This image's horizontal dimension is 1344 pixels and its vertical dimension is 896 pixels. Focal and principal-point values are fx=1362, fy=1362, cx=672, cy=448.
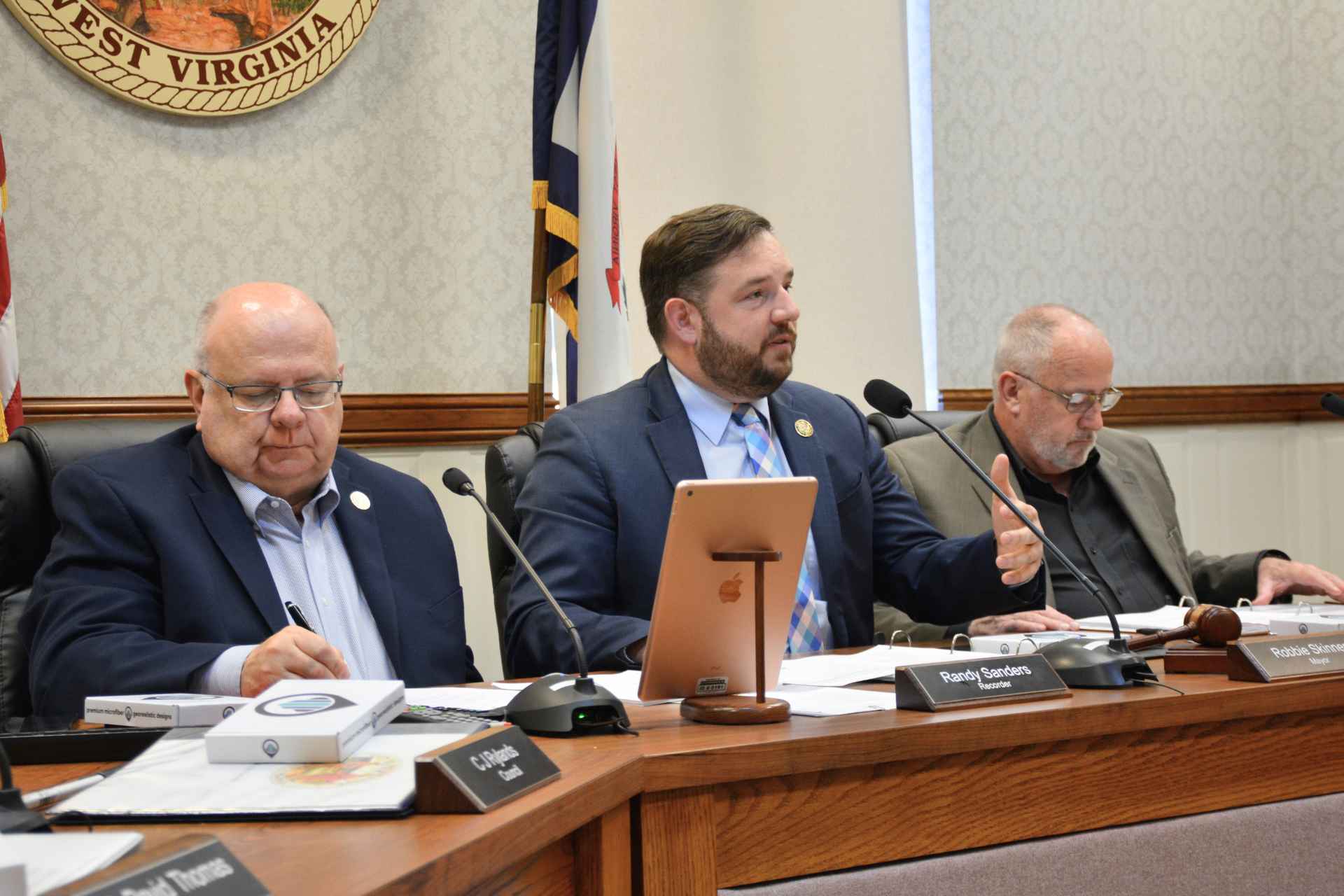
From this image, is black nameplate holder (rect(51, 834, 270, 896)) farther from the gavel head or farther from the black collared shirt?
the black collared shirt

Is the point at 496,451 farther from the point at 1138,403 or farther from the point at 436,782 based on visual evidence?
the point at 1138,403

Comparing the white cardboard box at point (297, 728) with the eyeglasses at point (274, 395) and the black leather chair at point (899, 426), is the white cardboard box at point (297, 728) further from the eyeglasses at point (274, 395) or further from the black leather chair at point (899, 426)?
the black leather chair at point (899, 426)

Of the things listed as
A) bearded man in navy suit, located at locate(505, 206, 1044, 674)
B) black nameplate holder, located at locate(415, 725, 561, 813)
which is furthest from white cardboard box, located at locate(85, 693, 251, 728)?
bearded man in navy suit, located at locate(505, 206, 1044, 674)

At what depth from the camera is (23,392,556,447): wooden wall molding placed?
3559 mm

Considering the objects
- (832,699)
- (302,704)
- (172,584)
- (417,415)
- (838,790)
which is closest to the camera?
(302,704)

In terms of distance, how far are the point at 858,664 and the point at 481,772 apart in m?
0.94

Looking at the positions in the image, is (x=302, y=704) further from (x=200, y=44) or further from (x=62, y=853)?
(x=200, y=44)

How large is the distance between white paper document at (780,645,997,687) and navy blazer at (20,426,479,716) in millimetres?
646

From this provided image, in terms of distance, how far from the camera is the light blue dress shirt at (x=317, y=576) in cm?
216

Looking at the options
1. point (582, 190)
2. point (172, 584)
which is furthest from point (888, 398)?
point (582, 190)

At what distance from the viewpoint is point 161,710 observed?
1.40 meters

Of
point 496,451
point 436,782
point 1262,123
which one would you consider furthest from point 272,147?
point 1262,123

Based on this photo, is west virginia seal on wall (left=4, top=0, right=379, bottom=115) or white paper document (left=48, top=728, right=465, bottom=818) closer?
white paper document (left=48, top=728, right=465, bottom=818)

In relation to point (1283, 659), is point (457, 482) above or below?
above
